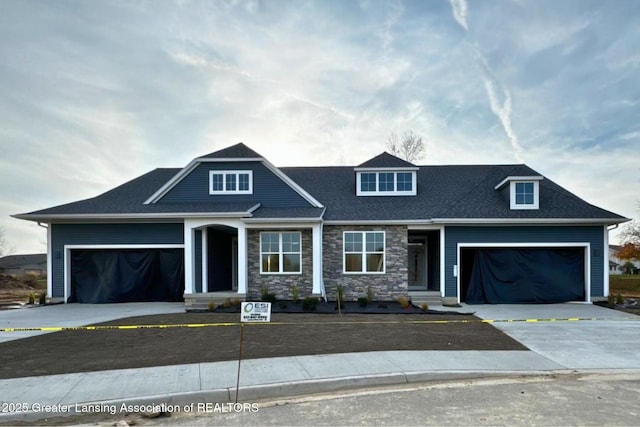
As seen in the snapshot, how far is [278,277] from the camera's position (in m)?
15.8

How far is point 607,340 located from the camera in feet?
30.8

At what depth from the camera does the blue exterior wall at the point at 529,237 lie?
1587 cm

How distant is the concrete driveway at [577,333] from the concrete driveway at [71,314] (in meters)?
10.6

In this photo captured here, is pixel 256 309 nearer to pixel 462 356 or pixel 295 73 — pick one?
pixel 462 356

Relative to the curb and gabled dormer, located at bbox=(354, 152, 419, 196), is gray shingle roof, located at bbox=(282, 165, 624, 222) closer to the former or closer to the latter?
gabled dormer, located at bbox=(354, 152, 419, 196)

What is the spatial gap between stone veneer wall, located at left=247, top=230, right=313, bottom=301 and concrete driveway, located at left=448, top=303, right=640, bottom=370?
596cm

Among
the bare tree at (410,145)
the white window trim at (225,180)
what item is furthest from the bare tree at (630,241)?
the white window trim at (225,180)

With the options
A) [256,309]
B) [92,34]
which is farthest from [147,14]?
[256,309]

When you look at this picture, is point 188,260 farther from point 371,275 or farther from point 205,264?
point 371,275

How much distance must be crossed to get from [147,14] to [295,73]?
5.41 m

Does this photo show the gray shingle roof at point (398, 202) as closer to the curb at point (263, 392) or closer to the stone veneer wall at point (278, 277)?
the stone veneer wall at point (278, 277)

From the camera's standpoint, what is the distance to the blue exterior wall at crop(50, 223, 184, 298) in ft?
53.6

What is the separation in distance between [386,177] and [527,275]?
7.21 meters

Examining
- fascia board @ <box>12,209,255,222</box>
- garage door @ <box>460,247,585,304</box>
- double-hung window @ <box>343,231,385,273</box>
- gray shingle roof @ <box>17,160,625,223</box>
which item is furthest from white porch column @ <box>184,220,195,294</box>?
garage door @ <box>460,247,585,304</box>
